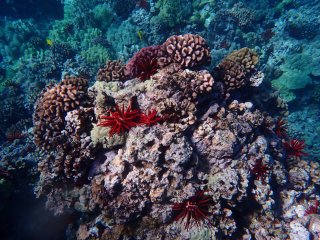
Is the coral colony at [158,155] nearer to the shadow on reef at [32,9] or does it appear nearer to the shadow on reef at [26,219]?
the shadow on reef at [26,219]

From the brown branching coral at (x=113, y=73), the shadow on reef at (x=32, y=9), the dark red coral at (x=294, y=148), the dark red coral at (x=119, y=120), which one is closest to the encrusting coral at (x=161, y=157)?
the dark red coral at (x=119, y=120)

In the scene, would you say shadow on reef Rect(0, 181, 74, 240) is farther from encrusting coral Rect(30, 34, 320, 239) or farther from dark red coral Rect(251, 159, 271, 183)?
dark red coral Rect(251, 159, 271, 183)

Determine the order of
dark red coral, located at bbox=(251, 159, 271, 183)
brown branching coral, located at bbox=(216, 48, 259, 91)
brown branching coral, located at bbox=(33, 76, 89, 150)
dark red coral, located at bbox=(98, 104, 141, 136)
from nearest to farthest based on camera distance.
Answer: dark red coral, located at bbox=(98, 104, 141, 136) < brown branching coral, located at bbox=(33, 76, 89, 150) < dark red coral, located at bbox=(251, 159, 271, 183) < brown branching coral, located at bbox=(216, 48, 259, 91)

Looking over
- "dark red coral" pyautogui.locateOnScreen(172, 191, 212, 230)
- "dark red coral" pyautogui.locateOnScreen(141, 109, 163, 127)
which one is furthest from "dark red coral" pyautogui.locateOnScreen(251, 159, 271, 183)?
"dark red coral" pyautogui.locateOnScreen(141, 109, 163, 127)

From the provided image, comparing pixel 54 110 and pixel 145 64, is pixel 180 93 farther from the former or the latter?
pixel 54 110

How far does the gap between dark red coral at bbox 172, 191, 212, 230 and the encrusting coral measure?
20mm

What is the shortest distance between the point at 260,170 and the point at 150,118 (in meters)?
2.85

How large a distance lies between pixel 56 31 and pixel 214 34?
33.0 feet

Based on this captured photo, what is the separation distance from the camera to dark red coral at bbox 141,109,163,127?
14.9 ft

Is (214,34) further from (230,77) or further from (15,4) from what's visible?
(15,4)

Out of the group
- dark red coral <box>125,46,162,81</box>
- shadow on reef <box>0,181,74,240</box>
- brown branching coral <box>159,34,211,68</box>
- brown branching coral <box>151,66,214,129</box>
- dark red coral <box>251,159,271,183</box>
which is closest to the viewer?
brown branching coral <box>151,66,214,129</box>

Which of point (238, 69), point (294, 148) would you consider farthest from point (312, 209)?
point (238, 69)

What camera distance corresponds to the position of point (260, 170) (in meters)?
5.42

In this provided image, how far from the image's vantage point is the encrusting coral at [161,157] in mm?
4633
